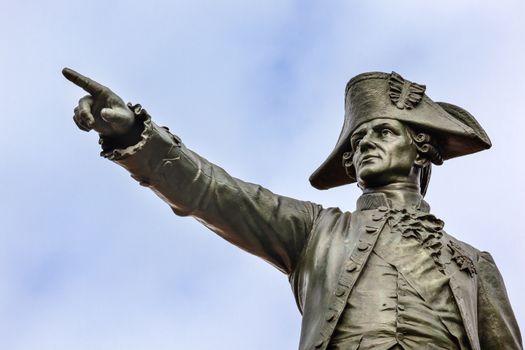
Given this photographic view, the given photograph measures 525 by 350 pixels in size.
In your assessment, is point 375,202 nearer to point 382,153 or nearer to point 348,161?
point 382,153

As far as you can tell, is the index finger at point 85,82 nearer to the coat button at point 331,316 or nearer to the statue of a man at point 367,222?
the statue of a man at point 367,222

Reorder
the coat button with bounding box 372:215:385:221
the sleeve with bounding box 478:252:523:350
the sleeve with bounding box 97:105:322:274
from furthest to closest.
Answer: the coat button with bounding box 372:215:385:221
the sleeve with bounding box 478:252:523:350
the sleeve with bounding box 97:105:322:274

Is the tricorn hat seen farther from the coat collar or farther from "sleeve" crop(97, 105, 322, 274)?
"sleeve" crop(97, 105, 322, 274)

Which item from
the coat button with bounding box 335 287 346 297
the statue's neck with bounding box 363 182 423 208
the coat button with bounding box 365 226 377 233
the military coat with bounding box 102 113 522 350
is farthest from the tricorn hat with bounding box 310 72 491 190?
the coat button with bounding box 335 287 346 297

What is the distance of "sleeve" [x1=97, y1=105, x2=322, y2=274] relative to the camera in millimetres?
11789

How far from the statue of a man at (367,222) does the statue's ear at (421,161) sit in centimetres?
1

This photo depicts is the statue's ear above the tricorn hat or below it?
below

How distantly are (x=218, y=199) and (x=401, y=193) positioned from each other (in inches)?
63.8

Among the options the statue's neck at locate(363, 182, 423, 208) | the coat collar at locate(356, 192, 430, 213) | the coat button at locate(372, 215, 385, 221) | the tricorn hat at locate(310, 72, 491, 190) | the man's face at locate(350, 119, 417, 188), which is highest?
the tricorn hat at locate(310, 72, 491, 190)

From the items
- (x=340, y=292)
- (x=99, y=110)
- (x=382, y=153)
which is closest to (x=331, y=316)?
(x=340, y=292)

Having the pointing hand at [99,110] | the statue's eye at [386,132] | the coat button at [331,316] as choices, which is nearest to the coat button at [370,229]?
the coat button at [331,316]

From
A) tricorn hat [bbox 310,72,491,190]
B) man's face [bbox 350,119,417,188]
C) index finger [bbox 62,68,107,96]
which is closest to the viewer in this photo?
index finger [bbox 62,68,107,96]

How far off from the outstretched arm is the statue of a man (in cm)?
1

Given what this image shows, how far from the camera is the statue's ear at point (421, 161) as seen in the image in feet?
42.5
